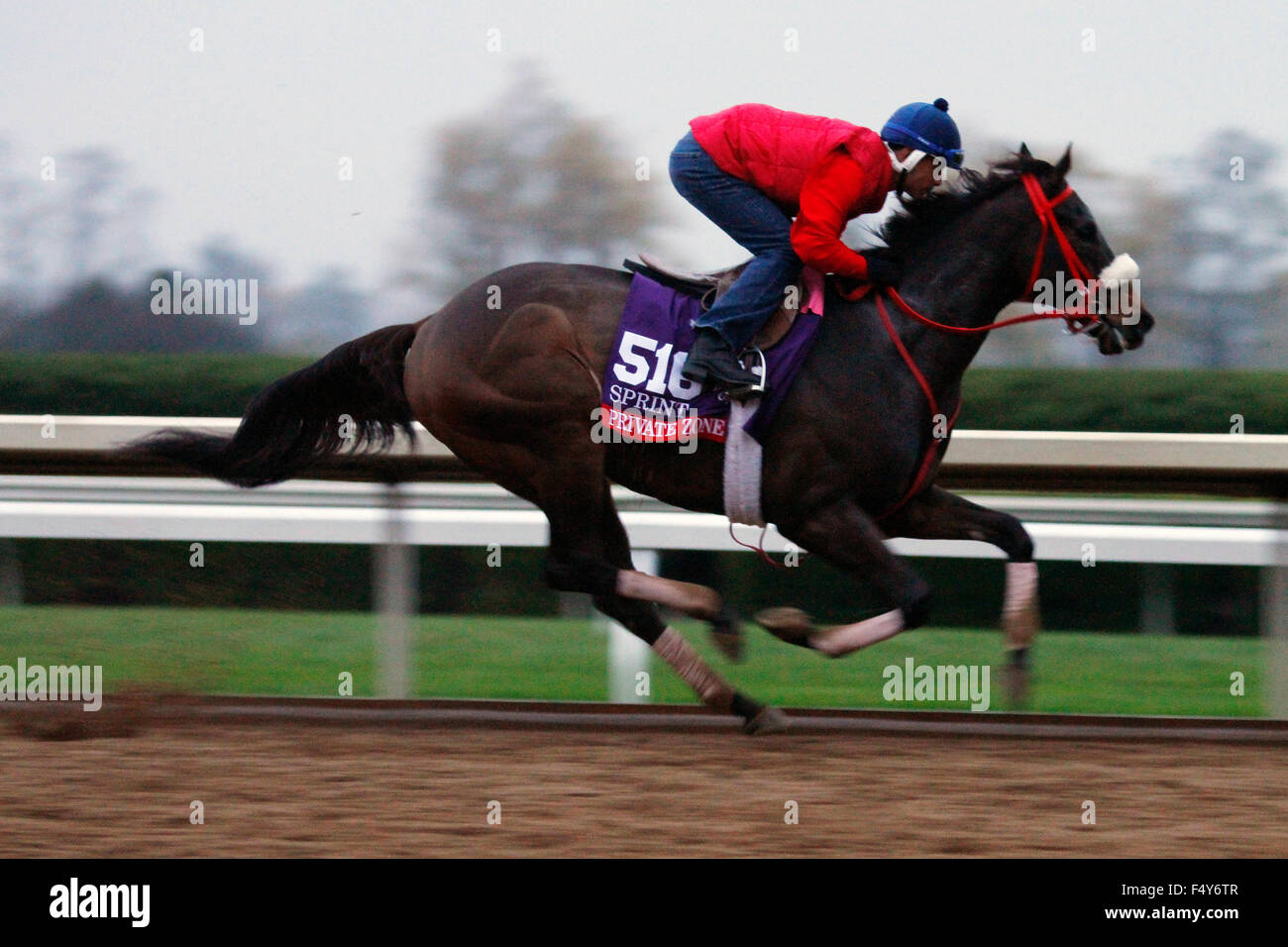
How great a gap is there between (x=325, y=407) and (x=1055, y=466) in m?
→ 2.24

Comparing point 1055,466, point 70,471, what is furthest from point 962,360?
point 70,471

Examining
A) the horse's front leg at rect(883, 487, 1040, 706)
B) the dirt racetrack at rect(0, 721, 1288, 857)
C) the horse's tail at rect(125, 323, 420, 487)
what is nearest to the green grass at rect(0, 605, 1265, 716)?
the dirt racetrack at rect(0, 721, 1288, 857)

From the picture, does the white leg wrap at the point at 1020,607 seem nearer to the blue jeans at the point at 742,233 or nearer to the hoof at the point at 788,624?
the hoof at the point at 788,624

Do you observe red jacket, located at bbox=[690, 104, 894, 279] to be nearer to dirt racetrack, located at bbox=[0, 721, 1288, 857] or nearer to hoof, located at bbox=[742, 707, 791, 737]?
hoof, located at bbox=[742, 707, 791, 737]

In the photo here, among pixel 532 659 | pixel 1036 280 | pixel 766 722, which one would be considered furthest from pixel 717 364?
pixel 532 659

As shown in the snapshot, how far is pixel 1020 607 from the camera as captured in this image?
13.9ft

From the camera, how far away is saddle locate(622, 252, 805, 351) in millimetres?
4203

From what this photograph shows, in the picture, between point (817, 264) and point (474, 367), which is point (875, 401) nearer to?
point (817, 264)

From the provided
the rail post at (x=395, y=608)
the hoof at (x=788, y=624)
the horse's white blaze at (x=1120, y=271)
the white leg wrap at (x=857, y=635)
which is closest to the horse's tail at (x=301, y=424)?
the rail post at (x=395, y=608)

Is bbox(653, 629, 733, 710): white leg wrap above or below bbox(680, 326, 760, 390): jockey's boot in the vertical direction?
below

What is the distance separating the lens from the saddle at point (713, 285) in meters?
4.20

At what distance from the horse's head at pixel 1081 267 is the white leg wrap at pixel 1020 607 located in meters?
0.67

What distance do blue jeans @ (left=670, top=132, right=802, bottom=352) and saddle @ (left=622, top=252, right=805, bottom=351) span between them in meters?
0.03

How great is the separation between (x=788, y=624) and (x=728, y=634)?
281mm
